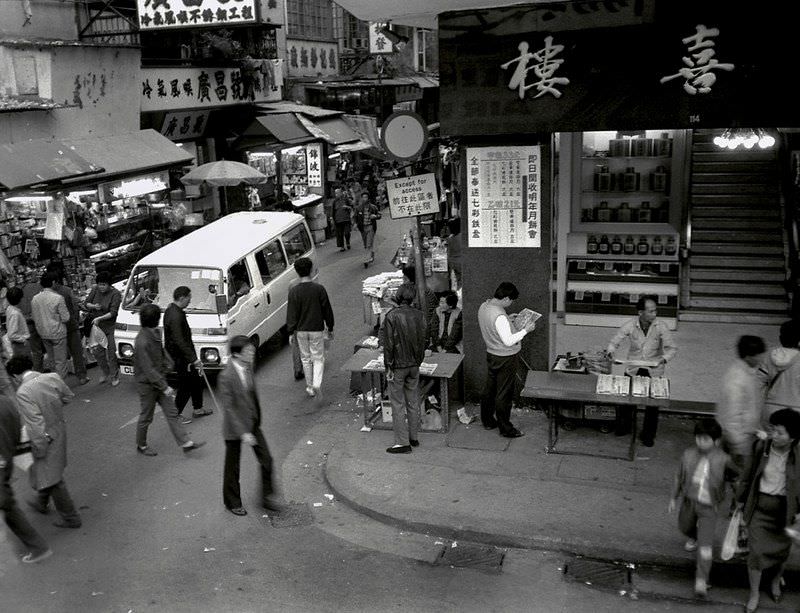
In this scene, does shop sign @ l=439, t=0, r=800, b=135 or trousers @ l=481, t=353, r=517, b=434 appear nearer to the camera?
shop sign @ l=439, t=0, r=800, b=135

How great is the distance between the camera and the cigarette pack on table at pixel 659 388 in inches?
335

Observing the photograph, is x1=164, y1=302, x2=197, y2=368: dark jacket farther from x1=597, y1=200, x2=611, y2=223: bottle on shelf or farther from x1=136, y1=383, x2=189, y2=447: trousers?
x1=597, y1=200, x2=611, y2=223: bottle on shelf

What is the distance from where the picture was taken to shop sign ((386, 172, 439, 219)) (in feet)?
34.0

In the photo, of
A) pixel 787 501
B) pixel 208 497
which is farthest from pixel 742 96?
pixel 208 497

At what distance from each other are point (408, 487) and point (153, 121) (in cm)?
1298

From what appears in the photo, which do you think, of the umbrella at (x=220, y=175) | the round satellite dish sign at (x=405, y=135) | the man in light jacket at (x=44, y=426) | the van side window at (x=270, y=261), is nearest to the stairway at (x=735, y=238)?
the round satellite dish sign at (x=405, y=135)

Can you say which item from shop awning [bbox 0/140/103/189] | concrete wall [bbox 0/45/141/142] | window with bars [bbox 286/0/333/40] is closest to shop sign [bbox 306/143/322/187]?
window with bars [bbox 286/0/333/40]

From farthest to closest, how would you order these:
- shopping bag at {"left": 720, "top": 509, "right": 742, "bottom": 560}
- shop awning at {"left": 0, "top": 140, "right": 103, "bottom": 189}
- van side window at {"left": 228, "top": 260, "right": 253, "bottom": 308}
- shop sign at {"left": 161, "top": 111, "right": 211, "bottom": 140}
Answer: shop sign at {"left": 161, "top": 111, "right": 211, "bottom": 140}, shop awning at {"left": 0, "top": 140, "right": 103, "bottom": 189}, van side window at {"left": 228, "top": 260, "right": 253, "bottom": 308}, shopping bag at {"left": 720, "top": 509, "right": 742, "bottom": 560}

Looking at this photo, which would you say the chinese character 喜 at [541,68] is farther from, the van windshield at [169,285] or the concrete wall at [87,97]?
the concrete wall at [87,97]

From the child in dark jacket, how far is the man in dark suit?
12.6 feet

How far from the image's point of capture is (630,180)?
14.4 metres

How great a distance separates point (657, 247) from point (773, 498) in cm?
854

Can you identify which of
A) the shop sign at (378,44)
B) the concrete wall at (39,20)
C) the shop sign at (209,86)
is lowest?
the shop sign at (209,86)

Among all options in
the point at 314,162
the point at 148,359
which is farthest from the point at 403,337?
the point at 314,162
